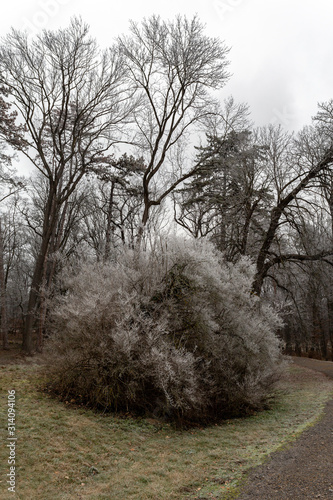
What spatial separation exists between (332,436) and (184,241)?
5.56m

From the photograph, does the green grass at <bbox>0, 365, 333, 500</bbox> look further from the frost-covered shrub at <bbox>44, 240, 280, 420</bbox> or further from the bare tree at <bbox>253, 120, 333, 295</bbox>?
the bare tree at <bbox>253, 120, 333, 295</bbox>

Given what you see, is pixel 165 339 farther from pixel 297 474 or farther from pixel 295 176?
pixel 295 176

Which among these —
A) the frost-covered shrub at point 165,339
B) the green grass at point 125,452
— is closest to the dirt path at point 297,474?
the green grass at point 125,452

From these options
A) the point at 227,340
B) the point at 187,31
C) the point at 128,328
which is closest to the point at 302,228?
the point at 227,340

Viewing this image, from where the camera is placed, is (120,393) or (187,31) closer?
(120,393)

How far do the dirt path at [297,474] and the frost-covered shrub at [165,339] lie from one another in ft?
6.94

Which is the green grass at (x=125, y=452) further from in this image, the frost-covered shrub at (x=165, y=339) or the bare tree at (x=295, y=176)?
the bare tree at (x=295, y=176)

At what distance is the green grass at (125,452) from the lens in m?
4.43

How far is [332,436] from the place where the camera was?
6.38 meters

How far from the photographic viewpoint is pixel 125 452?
18.9 ft

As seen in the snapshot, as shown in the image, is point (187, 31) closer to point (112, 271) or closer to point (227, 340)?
point (112, 271)

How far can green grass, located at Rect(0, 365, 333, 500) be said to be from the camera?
14.5 feet

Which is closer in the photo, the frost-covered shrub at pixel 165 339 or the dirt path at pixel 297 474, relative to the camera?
the dirt path at pixel 297 474

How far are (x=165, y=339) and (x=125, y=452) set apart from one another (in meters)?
2.51
